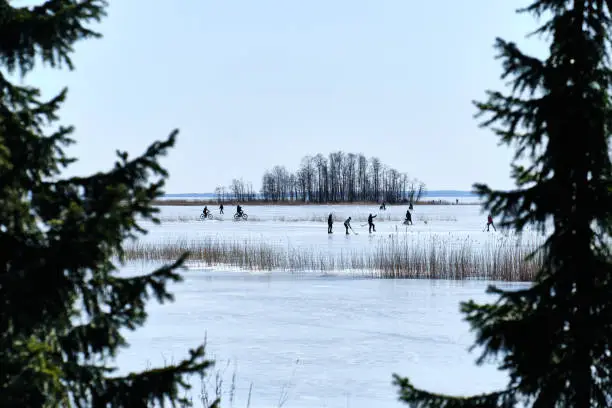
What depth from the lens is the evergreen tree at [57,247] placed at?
2.03 meters

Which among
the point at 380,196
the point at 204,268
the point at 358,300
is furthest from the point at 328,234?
the point at 380,196

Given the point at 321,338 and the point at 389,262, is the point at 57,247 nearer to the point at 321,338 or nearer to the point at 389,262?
the point at 321,338

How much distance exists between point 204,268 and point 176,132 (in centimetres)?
1661

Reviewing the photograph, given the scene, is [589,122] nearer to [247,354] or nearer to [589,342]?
[589,342]

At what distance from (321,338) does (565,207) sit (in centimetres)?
685

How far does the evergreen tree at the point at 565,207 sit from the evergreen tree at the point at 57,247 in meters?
1.46

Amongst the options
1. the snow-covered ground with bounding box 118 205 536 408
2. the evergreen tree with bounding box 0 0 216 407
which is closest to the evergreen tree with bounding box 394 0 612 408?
the evergreen tree with bounding box 0 0 216 407

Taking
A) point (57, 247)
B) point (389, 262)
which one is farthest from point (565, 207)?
point (389, 262)

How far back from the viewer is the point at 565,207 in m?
2.88

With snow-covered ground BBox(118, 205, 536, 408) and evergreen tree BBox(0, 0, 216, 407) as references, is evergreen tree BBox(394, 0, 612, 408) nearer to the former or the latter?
evergreen tree BBox(0, 0, 216, 407)

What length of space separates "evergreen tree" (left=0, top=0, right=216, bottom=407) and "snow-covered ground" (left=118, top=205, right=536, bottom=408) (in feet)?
13.0

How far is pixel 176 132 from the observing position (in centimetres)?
226

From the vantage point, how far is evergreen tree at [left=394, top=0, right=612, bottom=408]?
287cm

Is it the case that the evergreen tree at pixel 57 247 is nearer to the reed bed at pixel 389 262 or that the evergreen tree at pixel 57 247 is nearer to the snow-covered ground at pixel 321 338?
the snow-covered ground at pixel 321 338
